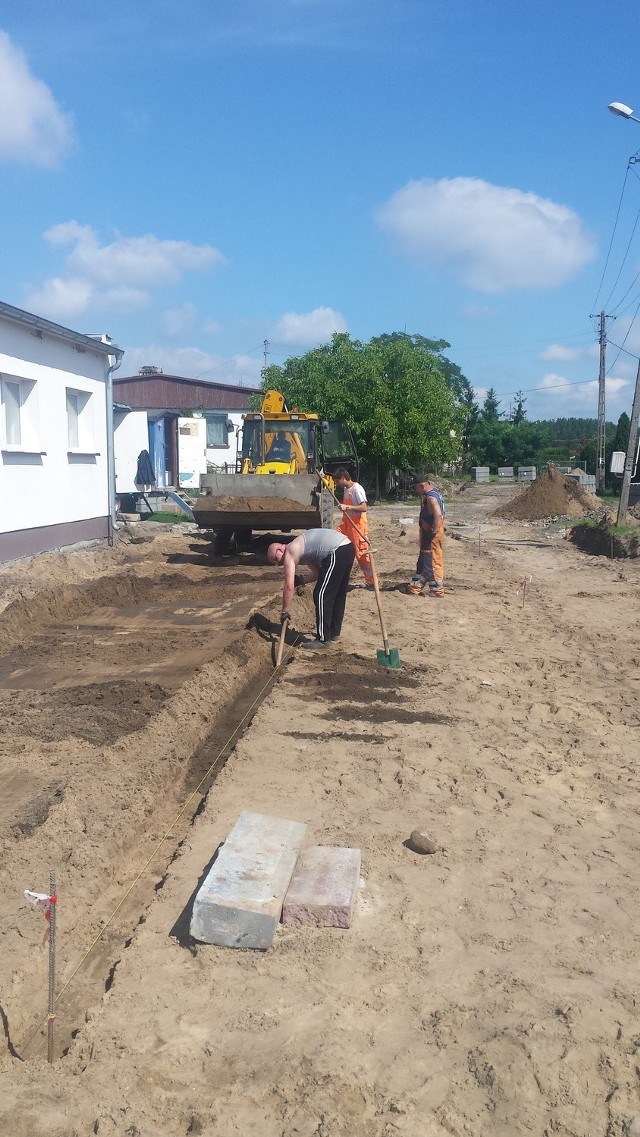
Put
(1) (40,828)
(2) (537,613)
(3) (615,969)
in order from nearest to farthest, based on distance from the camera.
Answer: (3) (615,969)
(1) (40,828)
(2) (537,613)

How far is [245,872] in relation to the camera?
3.95 m

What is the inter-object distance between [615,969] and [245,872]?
1519 millimetres

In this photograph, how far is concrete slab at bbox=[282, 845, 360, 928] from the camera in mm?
3822

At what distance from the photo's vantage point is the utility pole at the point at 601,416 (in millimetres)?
38656

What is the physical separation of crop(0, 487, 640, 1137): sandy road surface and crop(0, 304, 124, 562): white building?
6978 mm

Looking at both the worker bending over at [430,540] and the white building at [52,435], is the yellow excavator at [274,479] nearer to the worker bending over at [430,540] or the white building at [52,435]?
the worker bending over at [430,540]

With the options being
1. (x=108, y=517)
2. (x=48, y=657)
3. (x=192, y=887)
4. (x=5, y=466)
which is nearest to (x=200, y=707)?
(x=48, y=657)

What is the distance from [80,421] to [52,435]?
5.97 ft

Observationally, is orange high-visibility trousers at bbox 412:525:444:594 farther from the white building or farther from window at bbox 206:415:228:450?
window at bbox 206:415:228:450

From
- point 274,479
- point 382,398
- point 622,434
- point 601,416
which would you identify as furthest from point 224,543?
point 622,434

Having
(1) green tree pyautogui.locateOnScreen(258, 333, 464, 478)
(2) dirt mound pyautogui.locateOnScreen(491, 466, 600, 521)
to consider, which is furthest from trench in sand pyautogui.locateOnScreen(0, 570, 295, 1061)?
(1) green tree pyautogui.locateOnScreen(258, 333, 464, 478)

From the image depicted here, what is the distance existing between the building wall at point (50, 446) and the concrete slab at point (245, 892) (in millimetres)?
9915

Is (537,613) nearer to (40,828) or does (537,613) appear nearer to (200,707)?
(200,707)

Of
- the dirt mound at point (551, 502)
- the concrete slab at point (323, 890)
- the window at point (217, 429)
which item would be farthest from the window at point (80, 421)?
the window at point (217, 429)
